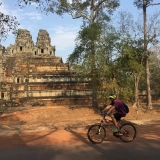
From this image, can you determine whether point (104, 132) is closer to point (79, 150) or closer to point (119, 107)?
point (119, 107)

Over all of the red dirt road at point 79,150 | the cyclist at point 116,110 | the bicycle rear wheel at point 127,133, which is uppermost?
the cyclist at point 116,110

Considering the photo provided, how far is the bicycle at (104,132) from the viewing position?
23.6ft

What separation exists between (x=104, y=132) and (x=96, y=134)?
28cm

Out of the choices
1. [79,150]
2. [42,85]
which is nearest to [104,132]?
[79,150]

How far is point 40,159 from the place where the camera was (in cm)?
554

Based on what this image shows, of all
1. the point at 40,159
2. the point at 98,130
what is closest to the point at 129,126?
the point at 98,130

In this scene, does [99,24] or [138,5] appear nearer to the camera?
[99,24]

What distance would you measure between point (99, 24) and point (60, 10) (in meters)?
4.15

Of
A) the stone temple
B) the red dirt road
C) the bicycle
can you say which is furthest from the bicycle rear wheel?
the stone temple

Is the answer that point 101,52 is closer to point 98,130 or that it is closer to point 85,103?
point 98,130

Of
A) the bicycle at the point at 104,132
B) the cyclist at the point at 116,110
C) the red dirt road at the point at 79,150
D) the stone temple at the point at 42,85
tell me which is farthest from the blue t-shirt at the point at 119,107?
the stone temple at the point at 42,85

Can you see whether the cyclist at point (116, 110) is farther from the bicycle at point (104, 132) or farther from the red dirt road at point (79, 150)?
the red dirt road at point (79, 150)

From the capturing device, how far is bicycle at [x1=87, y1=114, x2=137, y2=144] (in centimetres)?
720

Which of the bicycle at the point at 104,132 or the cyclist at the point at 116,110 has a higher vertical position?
the cyclist at the point at 116,110
